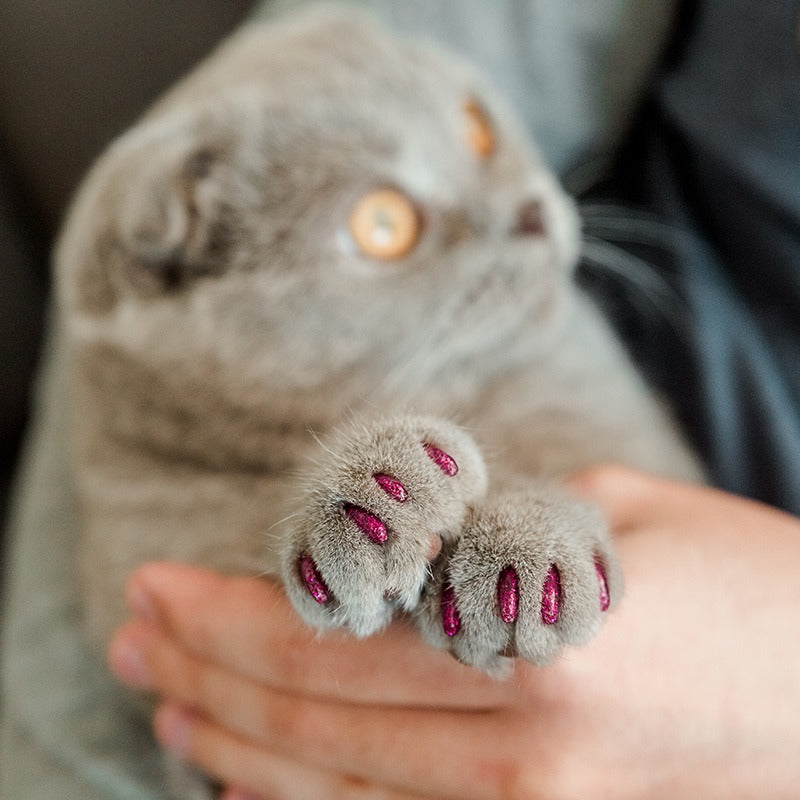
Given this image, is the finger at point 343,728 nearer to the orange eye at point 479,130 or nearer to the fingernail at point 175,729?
the fingernail at point 175,729

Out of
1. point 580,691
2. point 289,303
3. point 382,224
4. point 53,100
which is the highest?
point 53,100

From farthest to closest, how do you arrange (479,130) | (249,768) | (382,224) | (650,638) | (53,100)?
(53,100)
(479,130)
(382,224)
(249,768)
(650,638)

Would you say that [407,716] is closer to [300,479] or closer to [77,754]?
[300,479]

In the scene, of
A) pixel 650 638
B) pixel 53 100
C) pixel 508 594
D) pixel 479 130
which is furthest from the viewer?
pixel 53 100

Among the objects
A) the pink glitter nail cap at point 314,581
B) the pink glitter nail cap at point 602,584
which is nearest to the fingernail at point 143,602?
the pink glitter nail cap at point 314,581

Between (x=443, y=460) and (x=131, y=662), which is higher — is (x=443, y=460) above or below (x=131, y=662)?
above

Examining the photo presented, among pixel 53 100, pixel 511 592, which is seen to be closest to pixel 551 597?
pixel 511 592

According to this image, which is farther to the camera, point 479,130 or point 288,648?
point 479,130

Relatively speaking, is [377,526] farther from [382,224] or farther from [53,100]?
[53,100]
